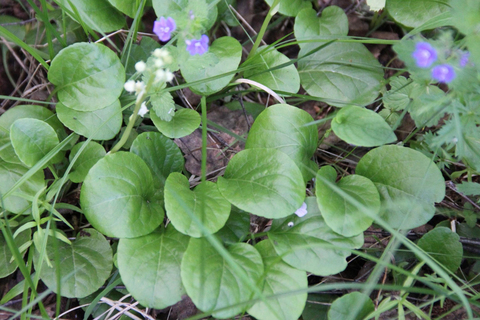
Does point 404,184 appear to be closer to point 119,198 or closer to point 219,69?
point 219,69

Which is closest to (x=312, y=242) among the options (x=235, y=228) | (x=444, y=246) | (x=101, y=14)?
(x=235, y=228)

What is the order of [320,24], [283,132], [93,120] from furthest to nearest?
[320,24] → [93,120] → [283,132]

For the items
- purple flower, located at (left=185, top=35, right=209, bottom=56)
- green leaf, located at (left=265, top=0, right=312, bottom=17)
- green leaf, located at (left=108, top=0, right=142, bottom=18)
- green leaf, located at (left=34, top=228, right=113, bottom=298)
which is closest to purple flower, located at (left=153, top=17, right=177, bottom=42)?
purple flower, located at (left=185, top=35, right=209, bottom=56)

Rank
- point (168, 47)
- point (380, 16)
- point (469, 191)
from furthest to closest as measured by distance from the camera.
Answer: point (380, 16)
point (469, 191)
point (168, 47)

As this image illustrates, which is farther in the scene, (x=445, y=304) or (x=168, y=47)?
(x=445, y=304)

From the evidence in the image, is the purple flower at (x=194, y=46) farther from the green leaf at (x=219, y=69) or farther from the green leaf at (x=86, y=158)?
the green leaf at (x=86, y=158)

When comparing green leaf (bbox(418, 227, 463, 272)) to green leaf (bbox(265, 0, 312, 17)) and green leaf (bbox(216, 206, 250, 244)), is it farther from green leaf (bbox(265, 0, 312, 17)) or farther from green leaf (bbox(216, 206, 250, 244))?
green leaf (bbox(265, 0, 312, 17))

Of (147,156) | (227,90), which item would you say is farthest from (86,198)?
(227,90)

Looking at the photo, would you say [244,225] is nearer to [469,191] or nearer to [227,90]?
[227,90]
